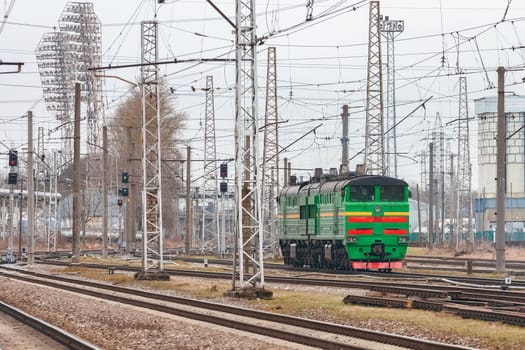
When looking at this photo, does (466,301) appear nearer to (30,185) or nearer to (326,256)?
(326,256)

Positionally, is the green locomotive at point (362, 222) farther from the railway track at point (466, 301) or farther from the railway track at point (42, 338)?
the railway track at point (42, 338)

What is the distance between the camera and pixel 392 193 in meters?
45.2

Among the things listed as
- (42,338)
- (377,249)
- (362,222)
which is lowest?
(42,338)

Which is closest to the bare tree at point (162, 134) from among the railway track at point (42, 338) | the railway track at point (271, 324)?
the railway track at point (271, 324)

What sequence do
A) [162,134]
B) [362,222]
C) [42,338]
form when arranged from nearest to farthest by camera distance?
[42,338] < [362,222] < [162,134]

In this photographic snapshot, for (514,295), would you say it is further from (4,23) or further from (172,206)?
(172,206)

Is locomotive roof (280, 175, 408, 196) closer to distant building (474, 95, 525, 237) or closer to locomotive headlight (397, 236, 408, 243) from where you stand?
locomotive headlight (397, 236, 408, 243)

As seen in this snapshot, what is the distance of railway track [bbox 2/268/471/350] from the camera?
1903 centimetres

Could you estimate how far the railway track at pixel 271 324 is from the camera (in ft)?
62.4

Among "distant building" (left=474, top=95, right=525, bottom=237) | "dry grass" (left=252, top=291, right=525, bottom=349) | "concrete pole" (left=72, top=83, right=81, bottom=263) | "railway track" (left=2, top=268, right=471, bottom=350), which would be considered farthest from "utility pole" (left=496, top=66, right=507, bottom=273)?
"distant building" (left=474, top=95, right=525, bottom=237)

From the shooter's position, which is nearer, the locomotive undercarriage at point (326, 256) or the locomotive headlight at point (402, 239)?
the locomotive undercarriage at point (326, 256)

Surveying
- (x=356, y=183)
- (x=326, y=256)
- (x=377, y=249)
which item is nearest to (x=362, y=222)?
(x=377, y=249)

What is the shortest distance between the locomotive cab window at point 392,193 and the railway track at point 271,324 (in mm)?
13322

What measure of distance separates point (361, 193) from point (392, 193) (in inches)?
69.0
